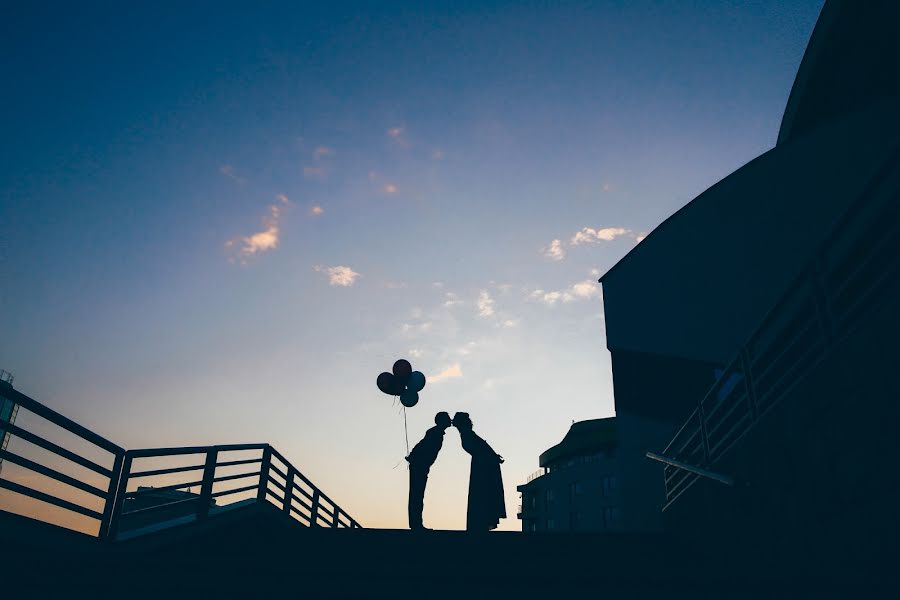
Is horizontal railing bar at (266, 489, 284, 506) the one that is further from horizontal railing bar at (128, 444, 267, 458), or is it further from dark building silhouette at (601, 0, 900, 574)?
dark building silhouette at (601, 0, 900, 574)

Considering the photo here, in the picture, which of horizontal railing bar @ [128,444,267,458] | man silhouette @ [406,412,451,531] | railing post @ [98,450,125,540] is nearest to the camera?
railing post @ [98,450,125,540]

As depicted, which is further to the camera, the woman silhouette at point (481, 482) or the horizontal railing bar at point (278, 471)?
the horizontal railing bar at point (278, 471)

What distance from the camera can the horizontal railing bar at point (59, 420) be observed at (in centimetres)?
410

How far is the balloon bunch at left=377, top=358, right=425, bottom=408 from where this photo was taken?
1175cm

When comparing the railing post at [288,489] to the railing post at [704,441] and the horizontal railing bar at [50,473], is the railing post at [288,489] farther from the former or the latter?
the railing post at [704,441]

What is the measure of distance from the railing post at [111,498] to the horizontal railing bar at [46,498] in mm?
144

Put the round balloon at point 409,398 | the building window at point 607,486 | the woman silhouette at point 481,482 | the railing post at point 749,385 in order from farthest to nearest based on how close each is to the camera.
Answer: the building window at point 607,486 → the round balloon at point 409,398 → the woman silhouette at point 481,482 → the railing post at point 749,385

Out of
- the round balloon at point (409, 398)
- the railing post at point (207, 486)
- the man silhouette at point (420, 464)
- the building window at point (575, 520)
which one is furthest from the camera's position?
the building window at point (575, 520)

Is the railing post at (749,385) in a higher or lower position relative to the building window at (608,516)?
lower

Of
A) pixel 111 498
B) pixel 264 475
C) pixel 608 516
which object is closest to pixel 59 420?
pixel 111 498

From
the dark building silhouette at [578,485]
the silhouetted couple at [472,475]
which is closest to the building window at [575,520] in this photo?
the dark building silhouette at [578,485]

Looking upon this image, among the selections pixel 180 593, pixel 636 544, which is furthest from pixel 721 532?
pixel 180 593

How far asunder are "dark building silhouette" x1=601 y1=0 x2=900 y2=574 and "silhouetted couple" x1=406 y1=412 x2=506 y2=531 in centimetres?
271

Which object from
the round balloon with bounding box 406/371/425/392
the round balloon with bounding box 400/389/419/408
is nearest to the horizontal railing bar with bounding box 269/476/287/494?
the round balloon with bounding box 400/389/419/408
